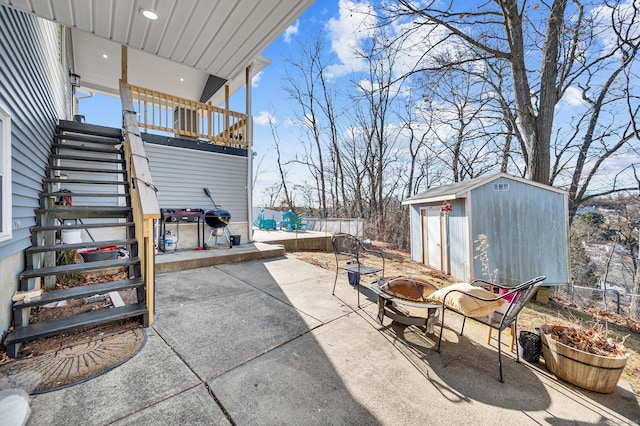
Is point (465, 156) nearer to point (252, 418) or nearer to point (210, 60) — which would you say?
point (210, 60)

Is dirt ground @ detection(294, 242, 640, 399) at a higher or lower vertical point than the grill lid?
lower

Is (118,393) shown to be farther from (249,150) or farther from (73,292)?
(249,150)

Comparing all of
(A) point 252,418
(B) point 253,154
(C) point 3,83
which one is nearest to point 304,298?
(A) point 252,418

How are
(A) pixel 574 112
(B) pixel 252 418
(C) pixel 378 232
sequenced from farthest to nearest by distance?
(C) pixel 378 232 → (A) pixel 574 112 → (B) pixel 252 418

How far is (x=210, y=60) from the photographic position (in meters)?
4.25

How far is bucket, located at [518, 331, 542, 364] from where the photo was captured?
2.51 meters

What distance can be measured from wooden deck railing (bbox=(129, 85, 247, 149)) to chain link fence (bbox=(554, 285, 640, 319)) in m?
11.2

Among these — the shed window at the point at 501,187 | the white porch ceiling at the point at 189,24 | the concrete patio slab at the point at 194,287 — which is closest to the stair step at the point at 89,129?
the white porch ceiling at the point at 189,24

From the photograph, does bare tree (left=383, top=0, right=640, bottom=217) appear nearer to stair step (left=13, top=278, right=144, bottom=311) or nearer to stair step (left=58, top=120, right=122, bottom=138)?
stair step (left=58, top=120, right=122, bottom=138)

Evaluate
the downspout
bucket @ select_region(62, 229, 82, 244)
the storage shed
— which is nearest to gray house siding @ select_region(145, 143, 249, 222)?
the downspout

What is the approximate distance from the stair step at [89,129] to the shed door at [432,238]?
8820mm

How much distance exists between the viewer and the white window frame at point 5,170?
2.35 meters

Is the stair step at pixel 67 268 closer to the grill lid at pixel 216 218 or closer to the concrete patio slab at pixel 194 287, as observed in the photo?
the concrete patio slab at pixel 194 287

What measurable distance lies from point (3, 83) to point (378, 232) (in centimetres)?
1342
